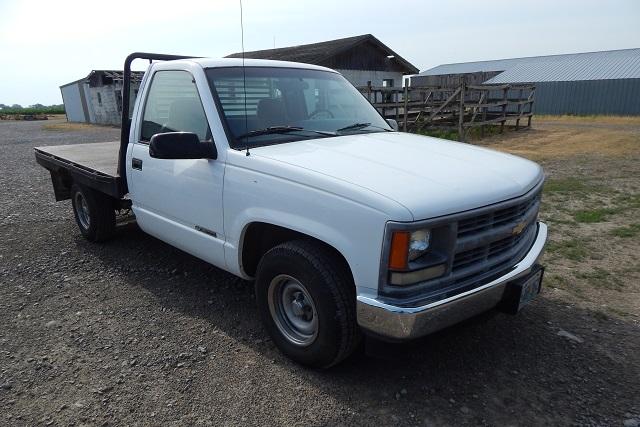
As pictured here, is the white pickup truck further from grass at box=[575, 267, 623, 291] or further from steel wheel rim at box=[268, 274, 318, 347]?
grass at box=[575, 267, 623, 291]

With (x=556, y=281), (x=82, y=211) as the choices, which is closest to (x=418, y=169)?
(x=556, y=281)

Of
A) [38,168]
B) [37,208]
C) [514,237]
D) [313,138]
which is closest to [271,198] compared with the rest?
[313,138]

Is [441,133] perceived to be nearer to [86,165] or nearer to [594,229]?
[594,229]

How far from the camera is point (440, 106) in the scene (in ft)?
51.1

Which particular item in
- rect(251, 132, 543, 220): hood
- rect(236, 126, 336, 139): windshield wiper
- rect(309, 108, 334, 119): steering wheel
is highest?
rect(309, 108, 334, 119): steering wheel

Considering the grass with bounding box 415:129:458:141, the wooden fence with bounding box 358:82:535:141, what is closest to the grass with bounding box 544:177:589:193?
the wooden fence with bounding box 358:82:535:141

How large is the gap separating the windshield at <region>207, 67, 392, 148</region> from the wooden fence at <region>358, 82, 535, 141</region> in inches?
429

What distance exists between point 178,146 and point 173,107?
90 centimetres

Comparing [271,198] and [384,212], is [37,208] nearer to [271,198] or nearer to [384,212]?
[271,198]

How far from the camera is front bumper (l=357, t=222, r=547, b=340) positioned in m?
2.26

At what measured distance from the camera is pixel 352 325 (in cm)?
261

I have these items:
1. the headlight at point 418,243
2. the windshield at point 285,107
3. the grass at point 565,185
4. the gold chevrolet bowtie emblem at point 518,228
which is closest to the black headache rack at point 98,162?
the windshield at point 285,107

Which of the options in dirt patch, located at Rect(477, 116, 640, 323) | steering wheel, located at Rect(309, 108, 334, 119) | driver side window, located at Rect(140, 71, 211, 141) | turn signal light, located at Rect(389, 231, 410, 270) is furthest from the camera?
dirt patch, located at Rect(477, 116, 640, 323)

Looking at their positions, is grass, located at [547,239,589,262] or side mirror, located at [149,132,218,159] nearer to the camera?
side mirror, located at [149,132,218,159]
